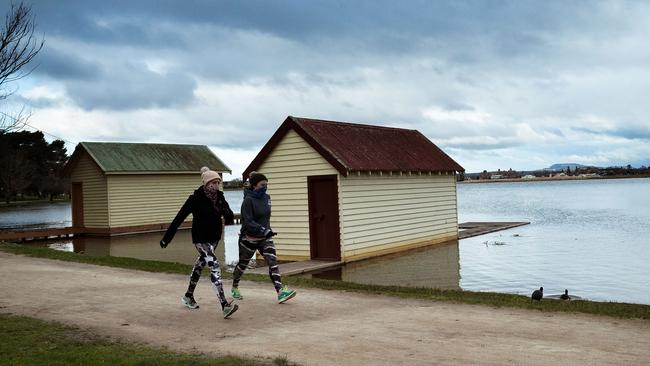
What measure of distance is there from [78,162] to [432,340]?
31.0 metres

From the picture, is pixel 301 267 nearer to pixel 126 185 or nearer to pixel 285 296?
pixel 285 296

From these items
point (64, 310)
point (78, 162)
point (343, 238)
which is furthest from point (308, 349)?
point (78, 162)

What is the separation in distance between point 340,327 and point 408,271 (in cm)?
852

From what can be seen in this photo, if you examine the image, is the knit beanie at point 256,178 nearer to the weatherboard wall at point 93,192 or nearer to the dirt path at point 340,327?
the dirt path at point 340,327

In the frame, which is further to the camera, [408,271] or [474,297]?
[408,271]

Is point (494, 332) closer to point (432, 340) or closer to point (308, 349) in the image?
point (432, 340)

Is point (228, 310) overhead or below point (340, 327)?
overhead

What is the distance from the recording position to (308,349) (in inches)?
275

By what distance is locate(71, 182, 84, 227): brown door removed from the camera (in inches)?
1335

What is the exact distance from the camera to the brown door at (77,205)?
33.9 metres

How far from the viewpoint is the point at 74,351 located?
6988mm

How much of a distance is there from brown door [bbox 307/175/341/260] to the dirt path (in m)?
6.33

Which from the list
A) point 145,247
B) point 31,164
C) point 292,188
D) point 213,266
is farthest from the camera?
point 31,164

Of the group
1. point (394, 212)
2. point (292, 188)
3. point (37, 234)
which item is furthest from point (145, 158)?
point (394, 212)
